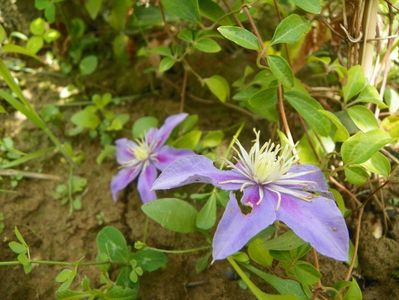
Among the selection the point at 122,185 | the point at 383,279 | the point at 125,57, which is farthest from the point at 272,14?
the point at 383,279

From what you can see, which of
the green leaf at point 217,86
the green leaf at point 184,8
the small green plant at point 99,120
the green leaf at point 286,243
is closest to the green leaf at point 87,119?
the small green plant at point 99,120

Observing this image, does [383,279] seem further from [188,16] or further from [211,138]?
[188,16]

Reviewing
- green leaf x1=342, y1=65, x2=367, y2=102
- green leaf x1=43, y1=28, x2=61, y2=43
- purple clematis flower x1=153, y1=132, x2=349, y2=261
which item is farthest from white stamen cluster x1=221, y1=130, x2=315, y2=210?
green leaf x1=43, y1=28, x2=61, y2=43

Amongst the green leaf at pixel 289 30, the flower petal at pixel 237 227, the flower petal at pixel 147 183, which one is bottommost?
the flower petal at pixel 147 183

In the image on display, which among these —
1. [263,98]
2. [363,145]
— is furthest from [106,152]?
[363,145]

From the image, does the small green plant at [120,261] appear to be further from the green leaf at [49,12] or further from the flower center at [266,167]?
the green leaf at [49,12]

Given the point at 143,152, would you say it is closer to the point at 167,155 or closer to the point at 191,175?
the point at 167,155
